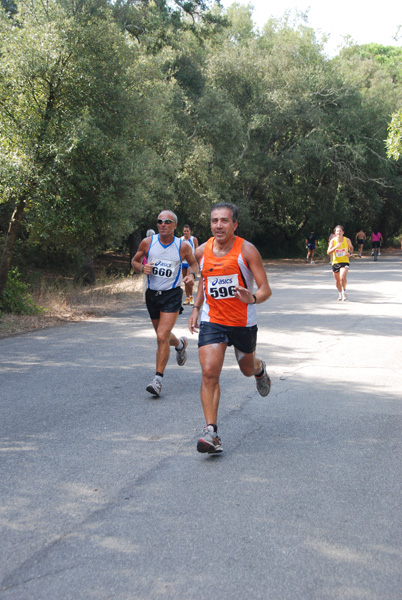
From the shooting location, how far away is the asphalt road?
Result: 312 cm

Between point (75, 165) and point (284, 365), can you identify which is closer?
point (284, 365)

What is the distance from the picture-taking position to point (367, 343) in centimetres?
1003

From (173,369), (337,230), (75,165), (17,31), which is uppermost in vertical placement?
(17,31)

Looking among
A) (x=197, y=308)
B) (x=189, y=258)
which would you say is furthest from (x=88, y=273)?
(x=197, y=308)

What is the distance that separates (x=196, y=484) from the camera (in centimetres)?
430

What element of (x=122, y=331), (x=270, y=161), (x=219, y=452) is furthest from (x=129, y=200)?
(x=270, y=161)

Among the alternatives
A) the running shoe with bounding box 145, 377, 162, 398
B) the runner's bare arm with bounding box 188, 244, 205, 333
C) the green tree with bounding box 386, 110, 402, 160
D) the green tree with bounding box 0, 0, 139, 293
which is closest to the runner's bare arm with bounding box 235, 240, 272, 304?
the runner's bare arm with bounding box 188, 244, 205, 333

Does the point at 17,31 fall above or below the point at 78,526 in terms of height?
above

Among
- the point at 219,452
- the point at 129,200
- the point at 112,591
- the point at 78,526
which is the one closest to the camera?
the point at 112,591

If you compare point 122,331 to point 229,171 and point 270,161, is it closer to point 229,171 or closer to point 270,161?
point 229,171

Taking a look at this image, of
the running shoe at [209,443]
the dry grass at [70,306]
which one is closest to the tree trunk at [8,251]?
the dry grass at [70,306]

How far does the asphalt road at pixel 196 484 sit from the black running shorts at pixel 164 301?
891 millimetres

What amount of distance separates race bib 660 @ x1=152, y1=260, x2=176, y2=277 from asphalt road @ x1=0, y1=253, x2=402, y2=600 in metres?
1.30

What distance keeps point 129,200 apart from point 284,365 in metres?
7.35
